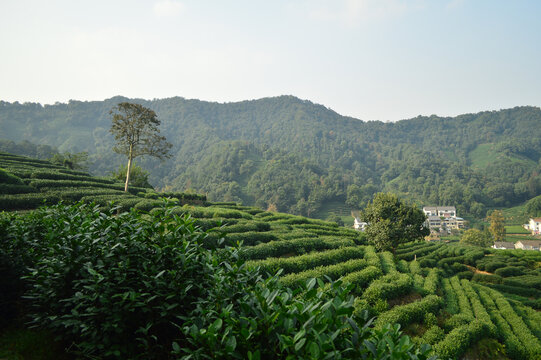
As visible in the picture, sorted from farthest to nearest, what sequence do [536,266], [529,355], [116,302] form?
[536,266] → [529,355] → [116,302]

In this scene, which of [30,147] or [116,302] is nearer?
[116,302]

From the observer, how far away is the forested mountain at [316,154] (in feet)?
334

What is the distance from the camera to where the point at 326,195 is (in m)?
99.9

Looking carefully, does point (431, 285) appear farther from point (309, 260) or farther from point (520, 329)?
point (309, 260)

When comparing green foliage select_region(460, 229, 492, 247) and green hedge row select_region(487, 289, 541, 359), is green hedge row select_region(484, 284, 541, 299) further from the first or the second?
green foliage select_region(460, 229, 492, 247)

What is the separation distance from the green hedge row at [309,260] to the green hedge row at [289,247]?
123cm

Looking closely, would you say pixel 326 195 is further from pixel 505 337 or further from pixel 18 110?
pixel 18 110

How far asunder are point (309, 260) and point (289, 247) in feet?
7.88

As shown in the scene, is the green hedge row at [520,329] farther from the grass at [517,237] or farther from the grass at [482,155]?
the grass at [482,155]

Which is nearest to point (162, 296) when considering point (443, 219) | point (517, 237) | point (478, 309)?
point (478, 309)

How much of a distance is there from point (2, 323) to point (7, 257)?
907 mm

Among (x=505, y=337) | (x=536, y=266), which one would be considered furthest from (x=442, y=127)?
(x=505, y=337)

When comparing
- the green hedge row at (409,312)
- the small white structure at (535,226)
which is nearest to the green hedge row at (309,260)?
the green hedge row at (409,312)

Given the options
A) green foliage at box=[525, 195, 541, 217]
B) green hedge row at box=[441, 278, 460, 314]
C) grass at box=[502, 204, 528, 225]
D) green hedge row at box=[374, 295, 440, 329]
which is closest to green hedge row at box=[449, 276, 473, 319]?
green hedge row at box=[441, 278, 460, 314]
